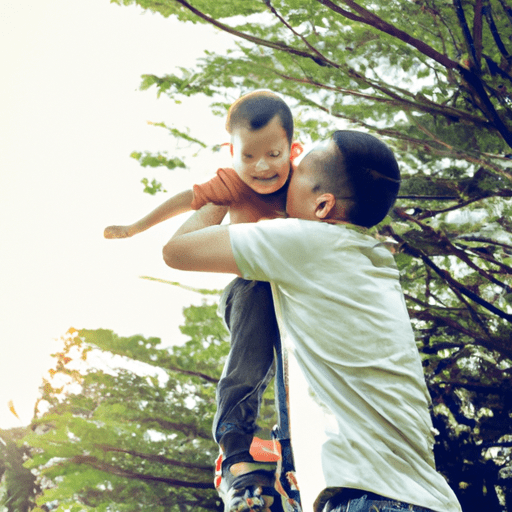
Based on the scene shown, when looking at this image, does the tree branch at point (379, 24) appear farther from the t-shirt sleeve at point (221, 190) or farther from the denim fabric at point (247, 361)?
the denim fabric at point (247, 361)

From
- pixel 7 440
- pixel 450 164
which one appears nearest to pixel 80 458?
pixel 7 440

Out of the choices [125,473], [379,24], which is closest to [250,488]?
[379,24]

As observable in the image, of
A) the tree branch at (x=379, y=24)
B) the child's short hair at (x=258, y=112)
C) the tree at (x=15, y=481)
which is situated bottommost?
the tree at (x=15, y=481)

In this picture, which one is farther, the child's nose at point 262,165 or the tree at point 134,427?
the tree at point 134,427

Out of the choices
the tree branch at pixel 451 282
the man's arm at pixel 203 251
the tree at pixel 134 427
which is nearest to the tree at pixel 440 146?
the tree branch at pixel 451 282

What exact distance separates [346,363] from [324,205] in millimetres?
496

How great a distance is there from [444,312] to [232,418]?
2489 millimetres

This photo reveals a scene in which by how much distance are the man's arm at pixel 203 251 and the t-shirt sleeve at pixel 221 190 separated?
0.30 metres

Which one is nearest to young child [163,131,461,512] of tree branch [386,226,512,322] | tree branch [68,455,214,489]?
tree branch [386,226,512,322]

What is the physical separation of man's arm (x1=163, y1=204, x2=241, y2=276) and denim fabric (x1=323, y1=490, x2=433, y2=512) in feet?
2.06

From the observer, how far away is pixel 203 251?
1716 millimetres

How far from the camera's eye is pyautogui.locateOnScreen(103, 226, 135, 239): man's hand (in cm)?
238

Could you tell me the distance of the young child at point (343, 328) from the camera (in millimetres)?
1463

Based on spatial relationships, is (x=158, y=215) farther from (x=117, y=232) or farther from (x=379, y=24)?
(x=379, y=24)
